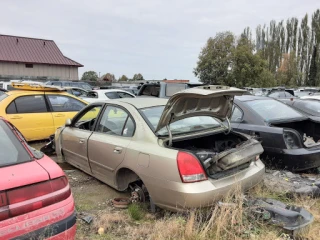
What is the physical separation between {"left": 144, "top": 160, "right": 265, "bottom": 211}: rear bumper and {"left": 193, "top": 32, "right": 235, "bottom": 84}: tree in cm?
2356

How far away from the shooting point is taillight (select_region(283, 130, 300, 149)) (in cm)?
454

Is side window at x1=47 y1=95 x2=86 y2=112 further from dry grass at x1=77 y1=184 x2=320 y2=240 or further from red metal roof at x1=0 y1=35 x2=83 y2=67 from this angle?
red metal roof at x1=0 y1=35 x2=83 y2=67

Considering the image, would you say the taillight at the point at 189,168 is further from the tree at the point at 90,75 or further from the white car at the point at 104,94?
the tree at the point at 90,75

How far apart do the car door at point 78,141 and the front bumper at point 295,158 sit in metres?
2.84

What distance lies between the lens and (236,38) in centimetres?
2725

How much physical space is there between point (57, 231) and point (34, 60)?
125 feet

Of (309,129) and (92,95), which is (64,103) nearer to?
(92,95)

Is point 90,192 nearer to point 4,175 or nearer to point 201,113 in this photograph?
point 201,113

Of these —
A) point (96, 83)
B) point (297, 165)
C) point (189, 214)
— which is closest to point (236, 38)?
point (96, 83)

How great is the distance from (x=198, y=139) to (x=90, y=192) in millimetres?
1836

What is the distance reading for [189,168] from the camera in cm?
310

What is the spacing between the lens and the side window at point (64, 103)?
745cm

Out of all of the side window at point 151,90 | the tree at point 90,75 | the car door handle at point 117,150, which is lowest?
the car door handle at point 117,150

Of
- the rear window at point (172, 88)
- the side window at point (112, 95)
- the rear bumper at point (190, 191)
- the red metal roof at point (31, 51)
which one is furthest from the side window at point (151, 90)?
the red metal roof at point (31, 51)
